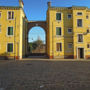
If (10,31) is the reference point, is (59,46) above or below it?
below

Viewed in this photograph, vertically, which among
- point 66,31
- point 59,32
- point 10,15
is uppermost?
point 10,15

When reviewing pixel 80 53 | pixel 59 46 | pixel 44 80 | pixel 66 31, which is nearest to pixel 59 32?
pixel 66 31

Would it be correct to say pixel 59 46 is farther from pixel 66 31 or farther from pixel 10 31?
pixel 10 31

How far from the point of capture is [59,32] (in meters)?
24.0

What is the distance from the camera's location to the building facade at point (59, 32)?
22533 mm

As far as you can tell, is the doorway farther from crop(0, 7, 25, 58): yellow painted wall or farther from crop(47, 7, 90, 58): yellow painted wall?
crop(0, 7, 25, 58): yellow painted wall

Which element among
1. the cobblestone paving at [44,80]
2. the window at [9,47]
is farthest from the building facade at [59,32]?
the cobblestone paving at [44,80]

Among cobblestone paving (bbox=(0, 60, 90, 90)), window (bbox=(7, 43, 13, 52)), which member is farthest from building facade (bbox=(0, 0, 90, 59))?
cobblestone paving (bbox=(0, 60, 90, 90))

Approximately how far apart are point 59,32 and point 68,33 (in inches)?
86.6

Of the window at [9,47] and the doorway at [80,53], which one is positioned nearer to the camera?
the window at [9,47]

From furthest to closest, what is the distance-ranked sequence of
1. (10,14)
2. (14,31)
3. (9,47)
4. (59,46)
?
(59,46) < (10,14) < (14,31) < (9,47)

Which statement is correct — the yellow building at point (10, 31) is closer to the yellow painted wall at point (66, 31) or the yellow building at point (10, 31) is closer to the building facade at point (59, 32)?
the building facade at point (59, 32)

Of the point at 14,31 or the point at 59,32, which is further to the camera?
the point at 59,32

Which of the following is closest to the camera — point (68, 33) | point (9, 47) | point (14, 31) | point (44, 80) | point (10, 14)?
point (44, 80)
